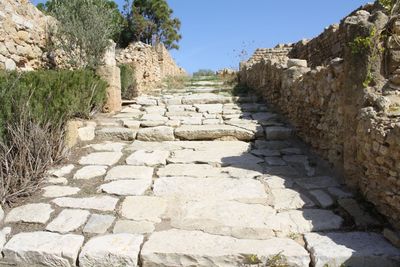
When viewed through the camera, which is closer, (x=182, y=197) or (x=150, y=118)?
(x=182, y=197)

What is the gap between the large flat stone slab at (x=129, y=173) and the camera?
4.00 metres

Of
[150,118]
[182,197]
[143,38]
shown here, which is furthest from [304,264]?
[143,38]

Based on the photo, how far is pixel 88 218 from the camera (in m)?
3.13

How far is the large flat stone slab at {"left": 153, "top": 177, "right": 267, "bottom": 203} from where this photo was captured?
353 cm

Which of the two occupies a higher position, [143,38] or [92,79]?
[143,38]

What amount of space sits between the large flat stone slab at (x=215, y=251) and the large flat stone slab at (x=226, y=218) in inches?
5.1

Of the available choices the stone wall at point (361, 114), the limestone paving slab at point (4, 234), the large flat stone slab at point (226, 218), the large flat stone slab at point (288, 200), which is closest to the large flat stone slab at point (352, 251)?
the stone wall at point (361, 114)

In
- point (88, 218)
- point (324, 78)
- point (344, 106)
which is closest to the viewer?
point (88, 218)

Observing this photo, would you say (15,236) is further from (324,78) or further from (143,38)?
(143,38)

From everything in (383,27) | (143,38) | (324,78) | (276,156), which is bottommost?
(276,156)

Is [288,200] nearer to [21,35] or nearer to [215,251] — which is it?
[215,251]

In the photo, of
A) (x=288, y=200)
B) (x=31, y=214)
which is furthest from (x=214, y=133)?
(x=31, y=214)

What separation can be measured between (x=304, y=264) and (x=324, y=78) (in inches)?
99.1

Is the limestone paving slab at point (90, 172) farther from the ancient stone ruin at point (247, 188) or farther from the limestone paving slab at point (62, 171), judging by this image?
the limestone paving slab at point (62, 171)
